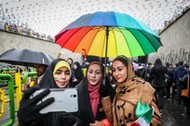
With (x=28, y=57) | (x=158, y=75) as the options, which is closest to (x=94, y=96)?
(x=28, y=57)

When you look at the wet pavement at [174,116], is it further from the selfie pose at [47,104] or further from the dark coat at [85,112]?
the selfie pose at [47,104]

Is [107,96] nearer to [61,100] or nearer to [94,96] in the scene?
[94,96]

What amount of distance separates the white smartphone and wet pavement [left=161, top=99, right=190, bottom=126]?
184 inches

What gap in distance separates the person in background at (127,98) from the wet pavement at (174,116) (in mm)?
3749

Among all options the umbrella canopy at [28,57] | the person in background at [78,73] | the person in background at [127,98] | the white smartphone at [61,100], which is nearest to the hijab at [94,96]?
the person in background at [127,98]

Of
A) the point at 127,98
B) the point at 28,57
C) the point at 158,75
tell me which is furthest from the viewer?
the point at 158,75

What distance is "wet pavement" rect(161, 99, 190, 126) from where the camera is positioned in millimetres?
5785

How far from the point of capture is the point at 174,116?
21.6 ft

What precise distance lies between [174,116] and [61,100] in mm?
5811

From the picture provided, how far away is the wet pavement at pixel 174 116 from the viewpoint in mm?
5785

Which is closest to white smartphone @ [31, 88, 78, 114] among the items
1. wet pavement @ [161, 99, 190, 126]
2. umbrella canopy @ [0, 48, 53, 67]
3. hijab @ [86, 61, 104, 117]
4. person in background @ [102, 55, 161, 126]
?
person in background @ [102, 55, 161, 126]

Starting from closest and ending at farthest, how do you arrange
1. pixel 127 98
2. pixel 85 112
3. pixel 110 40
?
pixel 127 98, pixel 85 112, pixel 110 40

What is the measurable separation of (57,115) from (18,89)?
3.12 m

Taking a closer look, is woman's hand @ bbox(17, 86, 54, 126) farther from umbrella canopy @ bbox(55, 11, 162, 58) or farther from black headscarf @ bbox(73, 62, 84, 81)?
black headscarf @ bbox(73, 62, 84, 81)
